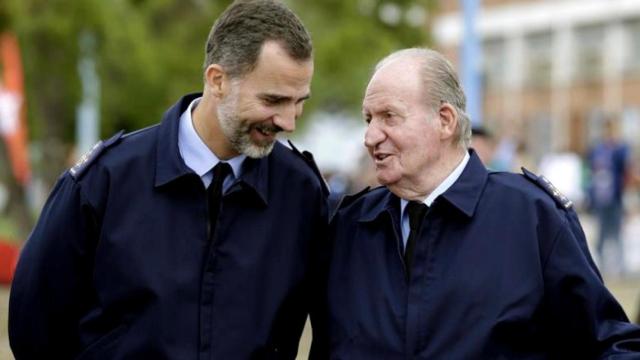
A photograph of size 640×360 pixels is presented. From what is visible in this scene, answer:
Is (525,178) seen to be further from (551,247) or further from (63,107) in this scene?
(63,107)

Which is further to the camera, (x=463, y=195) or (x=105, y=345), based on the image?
(x=105, y=345)

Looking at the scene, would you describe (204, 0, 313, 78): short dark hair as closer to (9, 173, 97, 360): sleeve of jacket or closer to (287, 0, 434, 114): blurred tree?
(9, 173, 97, 360): sleeve of jacket

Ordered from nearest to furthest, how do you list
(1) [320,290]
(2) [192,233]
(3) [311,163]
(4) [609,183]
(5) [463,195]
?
(5) [463,195]
(2) [192,233]
(1) [320,290]
(3) [311,163]
(4) [609,183]

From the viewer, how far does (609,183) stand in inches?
725

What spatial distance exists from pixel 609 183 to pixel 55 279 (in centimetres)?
1421

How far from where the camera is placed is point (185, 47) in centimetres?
2034

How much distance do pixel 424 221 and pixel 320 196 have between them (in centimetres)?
50

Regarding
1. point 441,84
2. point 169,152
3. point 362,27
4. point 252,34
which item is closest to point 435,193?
point 441,84

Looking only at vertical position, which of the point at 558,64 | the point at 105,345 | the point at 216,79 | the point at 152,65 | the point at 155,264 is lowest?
the point at 558,64

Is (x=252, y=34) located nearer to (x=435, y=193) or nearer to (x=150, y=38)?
(x=435, y=193)

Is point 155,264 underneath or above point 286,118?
underneath

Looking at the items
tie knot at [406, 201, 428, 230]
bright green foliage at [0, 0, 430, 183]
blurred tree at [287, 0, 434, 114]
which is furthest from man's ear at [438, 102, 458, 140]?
blurred tree at [287, 0, 434, 114]

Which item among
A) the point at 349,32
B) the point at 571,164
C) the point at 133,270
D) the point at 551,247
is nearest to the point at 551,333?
the point at 551,247

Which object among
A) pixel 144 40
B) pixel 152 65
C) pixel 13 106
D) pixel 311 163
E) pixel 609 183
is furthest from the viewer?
pixel 13 106
